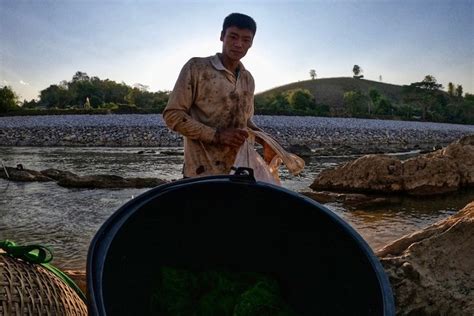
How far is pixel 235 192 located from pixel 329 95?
88451 mm

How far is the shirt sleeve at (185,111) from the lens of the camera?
222 cm

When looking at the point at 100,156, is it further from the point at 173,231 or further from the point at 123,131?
the point at 173,231

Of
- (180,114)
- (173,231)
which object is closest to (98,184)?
(180,114)

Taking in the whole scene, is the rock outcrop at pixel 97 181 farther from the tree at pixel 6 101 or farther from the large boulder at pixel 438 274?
the tree at pixel 6 101

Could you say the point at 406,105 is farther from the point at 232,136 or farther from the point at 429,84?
the point at 232,136

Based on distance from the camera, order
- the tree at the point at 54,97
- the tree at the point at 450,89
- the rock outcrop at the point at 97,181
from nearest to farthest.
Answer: the rock outcrop at the point at 97,181
the tree at the point at 54,97
the tree at the point at 450,89

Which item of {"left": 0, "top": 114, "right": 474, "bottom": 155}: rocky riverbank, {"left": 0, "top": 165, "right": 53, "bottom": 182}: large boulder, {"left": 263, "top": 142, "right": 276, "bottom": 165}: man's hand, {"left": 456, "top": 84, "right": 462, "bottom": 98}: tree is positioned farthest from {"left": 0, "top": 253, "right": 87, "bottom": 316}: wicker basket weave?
{"left": 456, "top": 84, "right": 462, "bottom": 98}: tree

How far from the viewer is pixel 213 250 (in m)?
1.83

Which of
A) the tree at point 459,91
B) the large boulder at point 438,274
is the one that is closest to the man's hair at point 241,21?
the large boulder at point 438,274

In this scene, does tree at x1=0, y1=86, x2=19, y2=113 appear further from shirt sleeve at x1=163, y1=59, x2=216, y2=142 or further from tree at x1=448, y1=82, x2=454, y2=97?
tree at x1=448, y1=82, x2=454, y2=97

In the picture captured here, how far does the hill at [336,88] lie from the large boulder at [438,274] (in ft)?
272

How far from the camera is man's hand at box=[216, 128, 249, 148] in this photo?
218cm

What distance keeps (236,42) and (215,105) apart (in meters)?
0.35

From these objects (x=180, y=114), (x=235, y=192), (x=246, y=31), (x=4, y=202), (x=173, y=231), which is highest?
(x=246, y=31)
